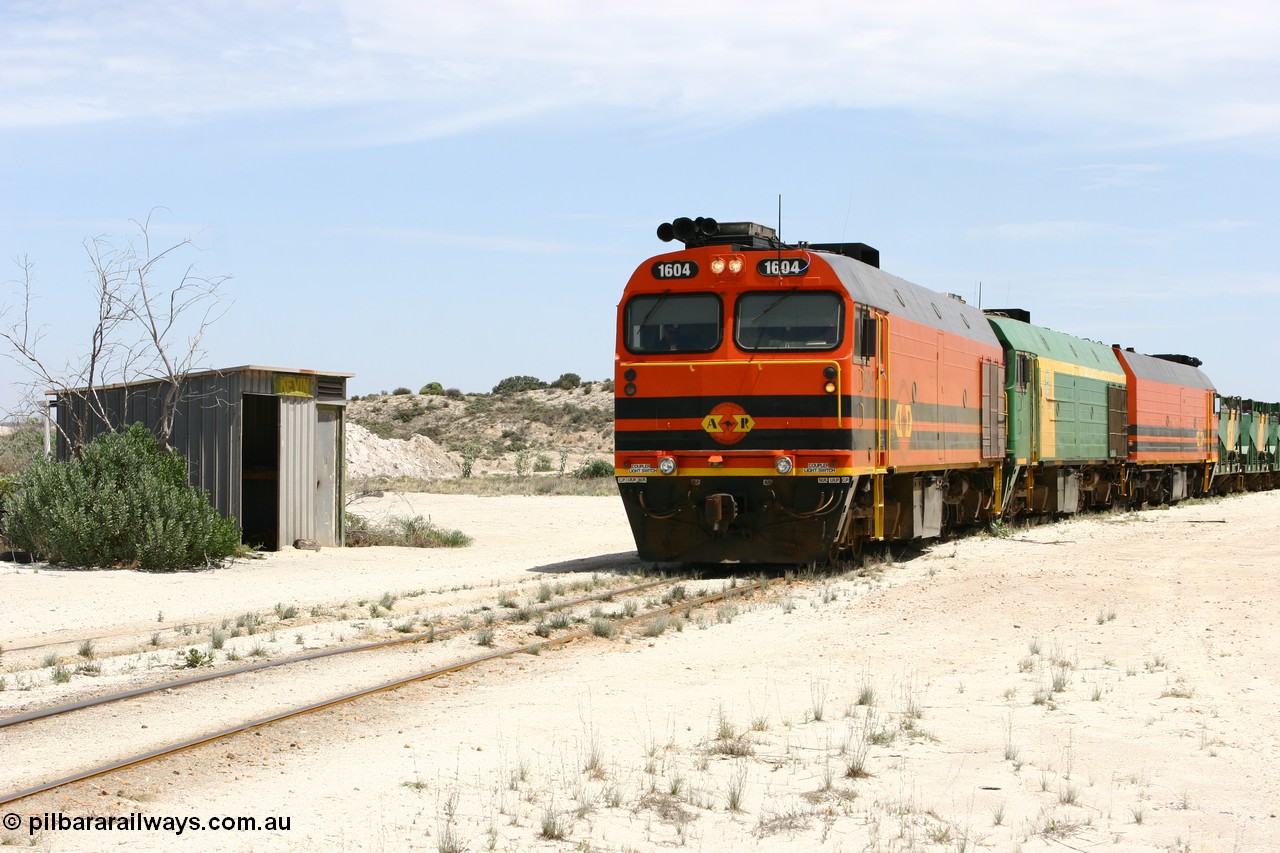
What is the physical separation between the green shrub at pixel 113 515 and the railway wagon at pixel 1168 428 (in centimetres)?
2378

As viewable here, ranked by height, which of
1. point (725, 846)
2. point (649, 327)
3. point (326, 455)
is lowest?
point (725, 846)

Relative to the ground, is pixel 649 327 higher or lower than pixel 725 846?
higher

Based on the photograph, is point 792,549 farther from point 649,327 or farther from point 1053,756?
point 1053,756

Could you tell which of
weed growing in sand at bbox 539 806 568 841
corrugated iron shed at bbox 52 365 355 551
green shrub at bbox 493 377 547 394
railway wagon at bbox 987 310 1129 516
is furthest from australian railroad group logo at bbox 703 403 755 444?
green shrub at bbox 493 377 547 394

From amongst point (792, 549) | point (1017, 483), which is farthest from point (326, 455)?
point (1017, 483)

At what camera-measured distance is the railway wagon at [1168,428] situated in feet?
114

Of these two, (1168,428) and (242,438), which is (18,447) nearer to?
(242,438)

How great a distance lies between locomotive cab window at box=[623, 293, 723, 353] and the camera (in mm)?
17156

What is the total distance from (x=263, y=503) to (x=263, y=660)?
13.1 m

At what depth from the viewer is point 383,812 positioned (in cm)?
675

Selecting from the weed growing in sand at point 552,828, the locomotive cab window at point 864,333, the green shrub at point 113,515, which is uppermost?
the locomotive cab window at point 864,333

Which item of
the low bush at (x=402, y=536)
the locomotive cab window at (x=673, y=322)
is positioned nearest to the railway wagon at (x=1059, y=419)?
the locomotive cab window at (x=673, y=322)

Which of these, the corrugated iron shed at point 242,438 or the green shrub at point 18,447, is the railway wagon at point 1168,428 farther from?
the green shrub at point 18,447

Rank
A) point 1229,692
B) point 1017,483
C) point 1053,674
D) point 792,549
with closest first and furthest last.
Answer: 1. point 1229,692
2. point 1053,674
3. point 792,549
4. point 1017,483
